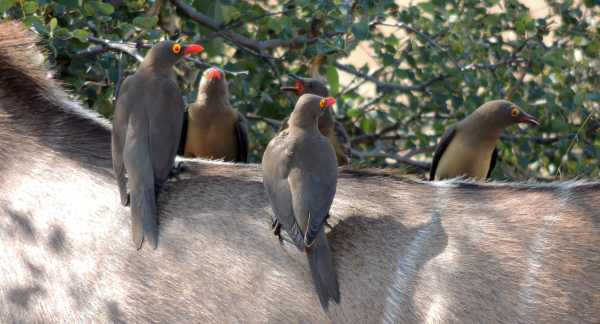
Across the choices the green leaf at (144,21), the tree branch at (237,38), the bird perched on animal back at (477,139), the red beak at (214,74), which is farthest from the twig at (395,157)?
the green leaf at (144,21)

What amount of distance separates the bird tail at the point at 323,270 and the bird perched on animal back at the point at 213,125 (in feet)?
3.70

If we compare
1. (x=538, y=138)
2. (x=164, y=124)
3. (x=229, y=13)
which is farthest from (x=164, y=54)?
(x=538, y=138)

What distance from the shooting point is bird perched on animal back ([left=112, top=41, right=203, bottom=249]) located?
9.63ft

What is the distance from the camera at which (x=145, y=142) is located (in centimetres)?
297

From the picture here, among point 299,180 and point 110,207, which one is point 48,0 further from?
point 299,180

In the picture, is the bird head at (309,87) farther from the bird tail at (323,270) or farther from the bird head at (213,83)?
the bird tail at (323,270)

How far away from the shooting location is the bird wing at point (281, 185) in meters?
2.78

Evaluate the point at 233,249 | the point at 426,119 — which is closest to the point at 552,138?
the point at 426,119

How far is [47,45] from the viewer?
3.73 metres

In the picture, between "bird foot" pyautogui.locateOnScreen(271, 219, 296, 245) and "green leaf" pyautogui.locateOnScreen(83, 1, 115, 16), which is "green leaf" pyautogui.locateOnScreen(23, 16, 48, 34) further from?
"bird foot" pyautogui.locateOnScreen(271, 219, 296, 245)

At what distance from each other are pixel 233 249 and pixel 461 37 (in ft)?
6.88

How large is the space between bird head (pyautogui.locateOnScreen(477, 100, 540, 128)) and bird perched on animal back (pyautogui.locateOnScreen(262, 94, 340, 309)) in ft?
3.85

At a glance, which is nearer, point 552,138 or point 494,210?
point 494,210

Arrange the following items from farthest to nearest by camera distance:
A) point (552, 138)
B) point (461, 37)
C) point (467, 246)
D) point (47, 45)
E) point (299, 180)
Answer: point (552, 138) → point (461, 37) → point (47, 45) → point (467, 246) → point (299, 180)
